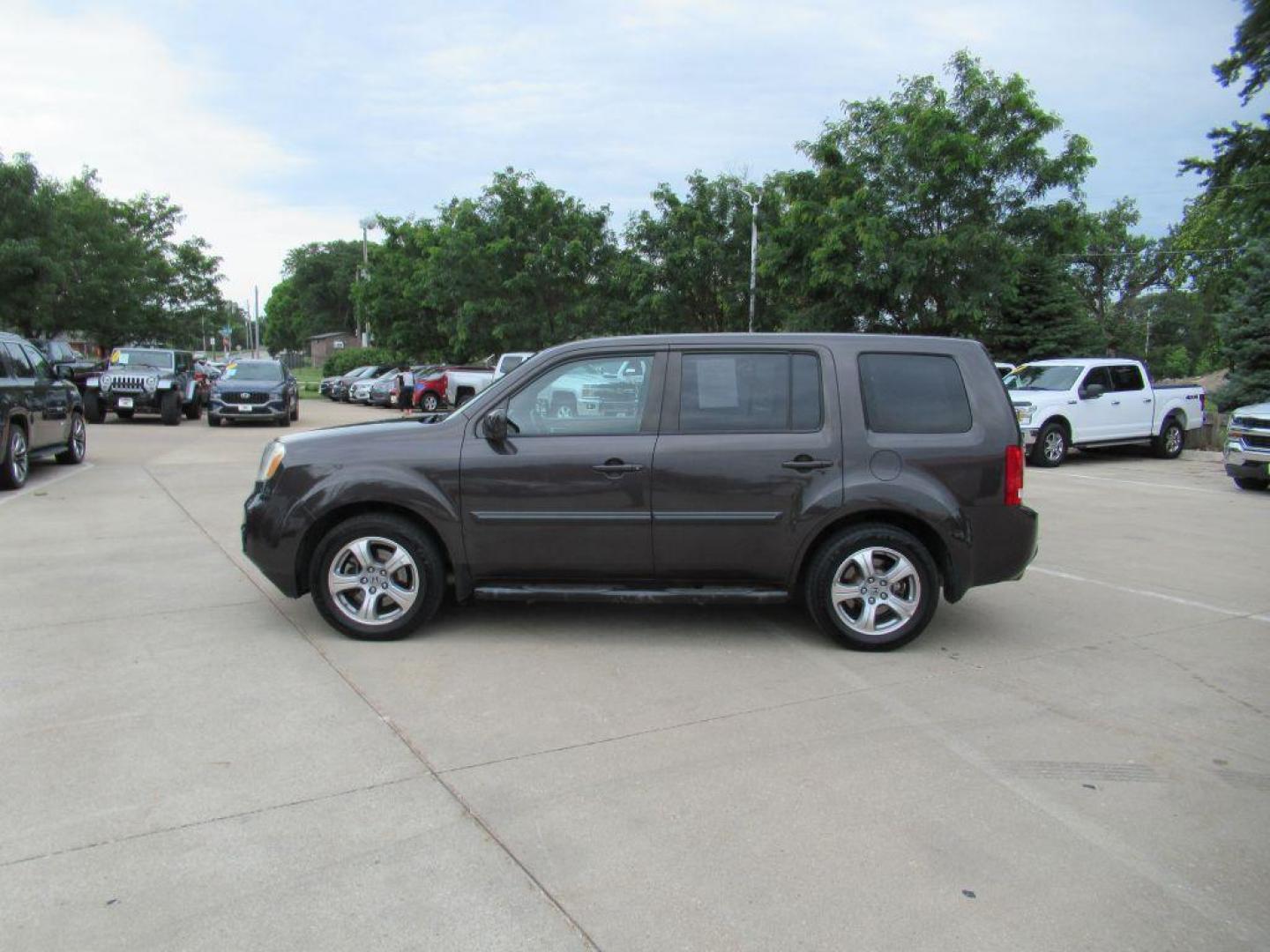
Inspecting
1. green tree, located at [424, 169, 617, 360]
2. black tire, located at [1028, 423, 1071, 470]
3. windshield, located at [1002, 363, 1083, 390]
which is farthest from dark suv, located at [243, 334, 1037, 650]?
green tree, located at [424, 169, 617, 360]

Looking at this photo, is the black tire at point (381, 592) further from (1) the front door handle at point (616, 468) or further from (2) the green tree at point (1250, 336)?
(2) the green tree at point (1250, 336)

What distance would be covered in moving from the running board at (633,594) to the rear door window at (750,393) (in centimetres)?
90

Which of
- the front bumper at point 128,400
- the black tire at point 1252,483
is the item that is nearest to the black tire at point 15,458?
the front bumper at point 128,400

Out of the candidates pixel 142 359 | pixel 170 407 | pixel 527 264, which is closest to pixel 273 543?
pixel 170 407

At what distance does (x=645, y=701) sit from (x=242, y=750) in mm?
1795

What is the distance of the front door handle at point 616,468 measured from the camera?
5215mm

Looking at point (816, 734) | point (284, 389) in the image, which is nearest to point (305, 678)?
point (816, 734)

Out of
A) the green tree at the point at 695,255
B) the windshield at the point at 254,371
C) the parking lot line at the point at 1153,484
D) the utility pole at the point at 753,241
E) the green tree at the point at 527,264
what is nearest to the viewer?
the parking lot line at the point at 1153,484

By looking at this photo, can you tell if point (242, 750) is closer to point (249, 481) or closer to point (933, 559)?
point (933, 559)

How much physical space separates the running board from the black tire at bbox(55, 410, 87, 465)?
34.1 feet

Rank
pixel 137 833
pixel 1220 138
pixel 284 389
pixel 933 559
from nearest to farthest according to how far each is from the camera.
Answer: pixel 137 833 < pixel 933 559 < pixel 1220 138 < pixel 284 389

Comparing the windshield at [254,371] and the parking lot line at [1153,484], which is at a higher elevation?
the windshield at [254,371]

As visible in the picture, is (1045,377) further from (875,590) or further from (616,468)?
(616,468)

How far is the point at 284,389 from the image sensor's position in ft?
72.8
